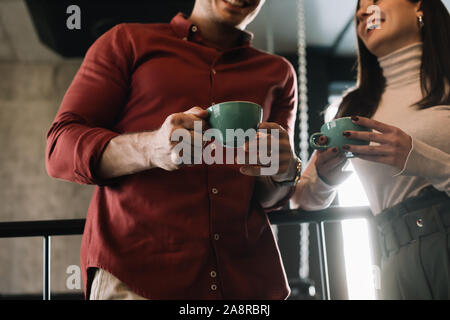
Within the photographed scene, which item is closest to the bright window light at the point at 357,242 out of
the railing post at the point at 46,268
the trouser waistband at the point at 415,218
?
the trouser waistband at the point at 415,218

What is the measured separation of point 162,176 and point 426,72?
735 mm

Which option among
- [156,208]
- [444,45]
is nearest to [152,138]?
[156,208]

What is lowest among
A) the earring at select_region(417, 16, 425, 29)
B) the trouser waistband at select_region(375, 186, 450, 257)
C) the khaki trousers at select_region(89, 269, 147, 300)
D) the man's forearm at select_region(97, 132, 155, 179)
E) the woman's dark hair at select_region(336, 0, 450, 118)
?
the khaki trousers at select_region(89, 269, 147, 300)

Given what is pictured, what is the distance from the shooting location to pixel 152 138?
784 millimetres

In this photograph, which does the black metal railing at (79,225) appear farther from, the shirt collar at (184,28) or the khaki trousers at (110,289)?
the shirt collar at (184,28)

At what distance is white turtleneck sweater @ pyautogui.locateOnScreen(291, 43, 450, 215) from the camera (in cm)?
98

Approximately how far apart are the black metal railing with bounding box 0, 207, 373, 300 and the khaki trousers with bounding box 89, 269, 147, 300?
0.33 m

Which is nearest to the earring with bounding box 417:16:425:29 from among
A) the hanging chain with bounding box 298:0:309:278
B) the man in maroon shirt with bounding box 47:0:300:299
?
the man in maroon shirt with bounding box 47:0:300:299

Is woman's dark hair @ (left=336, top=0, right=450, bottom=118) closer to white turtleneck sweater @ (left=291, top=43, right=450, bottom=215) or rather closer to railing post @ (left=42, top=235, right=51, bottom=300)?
white turtleneck sweater @ (left=291, top=43, right=450, bottom=215)

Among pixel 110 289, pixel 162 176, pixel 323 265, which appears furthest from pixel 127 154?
pixel 323 265

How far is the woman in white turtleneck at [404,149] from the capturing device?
96 cm

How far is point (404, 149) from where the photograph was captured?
944mm

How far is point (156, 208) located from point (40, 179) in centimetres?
409
